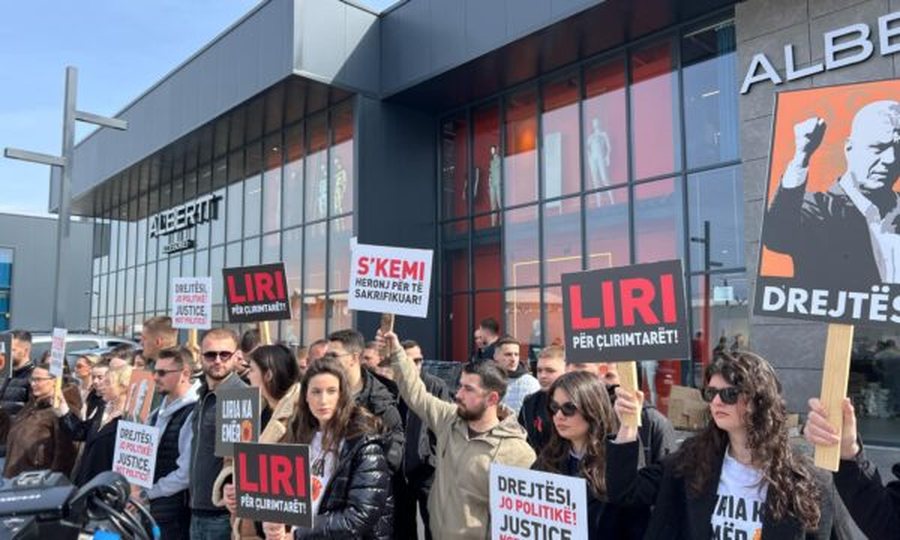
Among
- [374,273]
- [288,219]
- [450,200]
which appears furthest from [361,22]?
[374,273]

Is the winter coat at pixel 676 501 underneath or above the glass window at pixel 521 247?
underneath

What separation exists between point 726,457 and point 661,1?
8.52m

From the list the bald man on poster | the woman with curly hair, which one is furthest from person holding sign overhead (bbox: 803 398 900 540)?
the bald man on poster

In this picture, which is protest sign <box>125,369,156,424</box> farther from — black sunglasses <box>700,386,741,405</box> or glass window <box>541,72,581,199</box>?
glass window <box>541,72,581,199</box>

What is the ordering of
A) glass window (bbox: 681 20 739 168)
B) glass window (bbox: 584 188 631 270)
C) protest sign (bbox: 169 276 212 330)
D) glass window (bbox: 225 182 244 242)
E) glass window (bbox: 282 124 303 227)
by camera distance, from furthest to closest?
glass window (bbox: 225 182 244 242) < glass window (bbox: 282 124 303 227) < glass window (bbox: 584 188 631 270) < glass window (bbox: 681 20 739 168) < protest sign (bbox: 169 276 212 330)

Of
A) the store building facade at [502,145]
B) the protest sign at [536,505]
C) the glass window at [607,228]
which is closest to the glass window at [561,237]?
the store building facade at [502,145]

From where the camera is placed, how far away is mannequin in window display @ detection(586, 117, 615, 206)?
11.2 metres

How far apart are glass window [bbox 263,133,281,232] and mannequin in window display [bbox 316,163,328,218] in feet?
5.89

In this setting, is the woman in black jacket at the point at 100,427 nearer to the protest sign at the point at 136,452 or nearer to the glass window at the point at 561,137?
the protest sign at the point at 136,452

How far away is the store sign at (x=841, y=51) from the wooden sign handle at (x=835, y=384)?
6738 mm

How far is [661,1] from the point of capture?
31.9 ft

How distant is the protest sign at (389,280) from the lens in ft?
16.4

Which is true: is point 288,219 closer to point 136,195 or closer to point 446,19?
point 446,19

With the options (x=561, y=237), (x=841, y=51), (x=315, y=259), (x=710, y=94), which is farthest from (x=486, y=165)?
(x=841, y=51)
